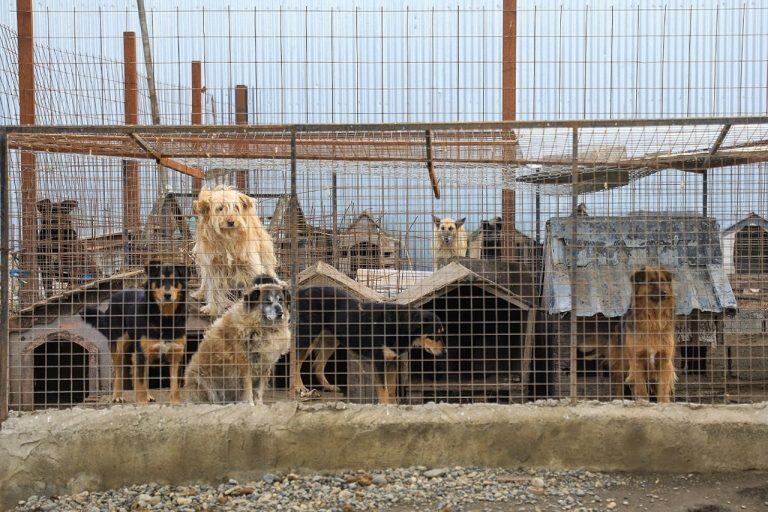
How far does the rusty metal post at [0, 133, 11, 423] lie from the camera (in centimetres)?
555

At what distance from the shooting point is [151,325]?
6.58 meters

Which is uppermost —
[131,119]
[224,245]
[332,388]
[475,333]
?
[131,119]

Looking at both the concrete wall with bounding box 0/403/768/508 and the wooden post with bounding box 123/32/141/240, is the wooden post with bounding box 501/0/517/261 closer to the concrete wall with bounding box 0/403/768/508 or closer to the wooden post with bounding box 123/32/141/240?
the concrete wall with bounding box 0/403/768/508

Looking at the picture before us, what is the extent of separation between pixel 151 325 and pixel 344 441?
7.22 ft

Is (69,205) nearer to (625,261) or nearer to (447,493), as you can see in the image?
(447,493)

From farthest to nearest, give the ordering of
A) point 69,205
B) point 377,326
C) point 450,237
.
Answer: point 450,237, point 69,205, point 377,326

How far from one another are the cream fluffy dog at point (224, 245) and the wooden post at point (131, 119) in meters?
0.68

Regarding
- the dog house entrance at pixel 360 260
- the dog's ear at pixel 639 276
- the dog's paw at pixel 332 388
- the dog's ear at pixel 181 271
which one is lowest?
the dog's paw at pixel 332 388

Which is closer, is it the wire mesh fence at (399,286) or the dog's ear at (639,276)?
the wire mesh fence at (399,286)

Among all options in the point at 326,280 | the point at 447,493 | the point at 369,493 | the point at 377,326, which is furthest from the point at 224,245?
the point at 447,493

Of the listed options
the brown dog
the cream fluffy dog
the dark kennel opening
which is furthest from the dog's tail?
the brown dog

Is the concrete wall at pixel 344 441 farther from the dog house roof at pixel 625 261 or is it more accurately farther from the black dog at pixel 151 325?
the dog house roof at pixel 625 261

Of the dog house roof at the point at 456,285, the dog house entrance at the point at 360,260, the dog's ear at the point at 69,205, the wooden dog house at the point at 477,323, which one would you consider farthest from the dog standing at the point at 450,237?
the dog's ear at the point at 69,205

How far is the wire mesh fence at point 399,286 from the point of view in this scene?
6090 mm
